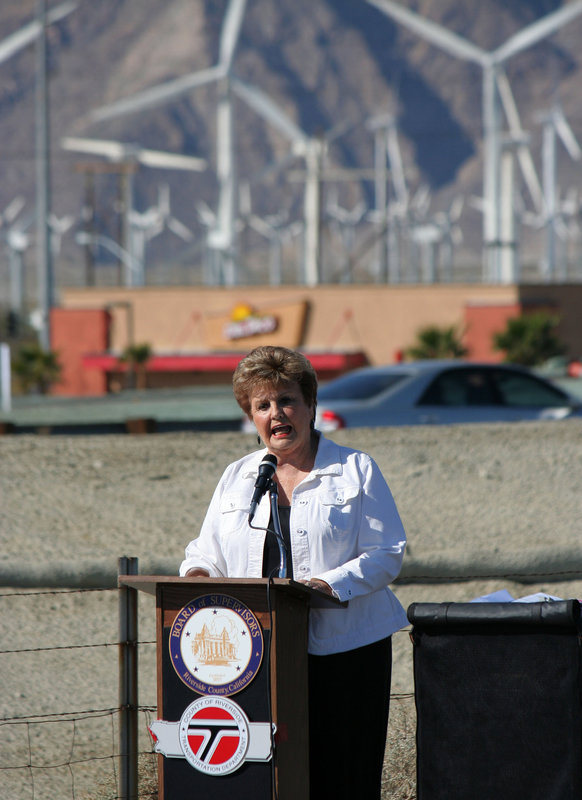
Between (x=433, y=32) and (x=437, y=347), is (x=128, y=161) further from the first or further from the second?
(x=437, y=347)

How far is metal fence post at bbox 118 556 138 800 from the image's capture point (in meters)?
4.31

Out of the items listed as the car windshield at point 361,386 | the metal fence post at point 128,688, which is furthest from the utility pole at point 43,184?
the metal fence post at point 128,688

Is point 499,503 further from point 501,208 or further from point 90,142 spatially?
point 90,142

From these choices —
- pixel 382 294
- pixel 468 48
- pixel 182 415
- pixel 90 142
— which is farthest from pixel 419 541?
pixel 90 142

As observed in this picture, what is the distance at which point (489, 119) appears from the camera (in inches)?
1911

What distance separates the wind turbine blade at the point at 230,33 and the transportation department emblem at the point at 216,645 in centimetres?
5734

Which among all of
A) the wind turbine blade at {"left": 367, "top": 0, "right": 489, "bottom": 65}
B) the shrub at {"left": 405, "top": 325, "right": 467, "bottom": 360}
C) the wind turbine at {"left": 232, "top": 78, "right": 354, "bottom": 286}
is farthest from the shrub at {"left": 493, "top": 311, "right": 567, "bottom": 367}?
the wind turbine blade at {"left": 367, "top": 0, "right": 489, "bottom": 65}

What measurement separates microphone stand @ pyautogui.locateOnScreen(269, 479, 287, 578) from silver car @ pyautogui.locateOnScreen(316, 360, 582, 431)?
8004 mm

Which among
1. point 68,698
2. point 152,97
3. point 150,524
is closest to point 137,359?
point 152,97

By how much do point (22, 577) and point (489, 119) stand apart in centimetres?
4415

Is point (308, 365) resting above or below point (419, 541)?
above

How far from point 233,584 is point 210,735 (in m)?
0.47

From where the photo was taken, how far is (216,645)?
3.65 meters

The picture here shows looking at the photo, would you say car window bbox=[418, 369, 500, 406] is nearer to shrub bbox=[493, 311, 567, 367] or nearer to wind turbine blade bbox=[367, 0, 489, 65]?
shrub bbox=[493, 311, 567, 367]
